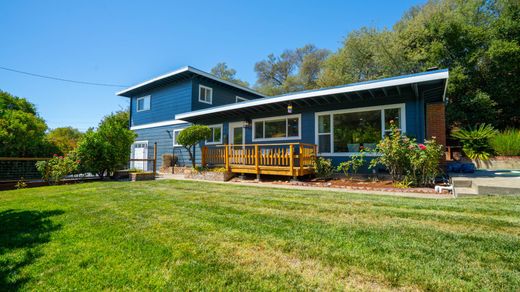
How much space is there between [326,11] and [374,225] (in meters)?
16.3

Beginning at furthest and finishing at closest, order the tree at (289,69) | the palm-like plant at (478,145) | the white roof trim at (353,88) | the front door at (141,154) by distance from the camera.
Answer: the tree at (289,69)
the front door at (141,154)
the palm-like plant at (478,145)
the white roof trim at (353,88)

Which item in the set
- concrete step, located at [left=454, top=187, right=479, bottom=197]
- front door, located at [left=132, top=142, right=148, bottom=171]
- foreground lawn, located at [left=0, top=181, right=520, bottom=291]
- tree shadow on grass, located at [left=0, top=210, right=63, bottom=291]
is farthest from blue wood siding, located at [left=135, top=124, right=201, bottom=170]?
concrete step, located at [left=454, top=187, right=479, bottom=197]

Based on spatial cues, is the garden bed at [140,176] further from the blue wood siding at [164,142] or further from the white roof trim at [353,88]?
the white roof trim at [353,88]

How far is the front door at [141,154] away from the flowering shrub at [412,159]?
13.1 m

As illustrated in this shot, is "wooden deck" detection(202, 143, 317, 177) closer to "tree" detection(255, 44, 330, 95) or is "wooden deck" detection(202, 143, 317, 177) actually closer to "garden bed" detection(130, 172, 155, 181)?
"garden bed" detection(130, 172, 155, 181)

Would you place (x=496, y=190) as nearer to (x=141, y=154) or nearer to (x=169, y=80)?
(x=169, y=80)

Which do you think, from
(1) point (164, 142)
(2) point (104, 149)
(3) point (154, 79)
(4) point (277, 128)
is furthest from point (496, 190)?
(3) point (154, 79)

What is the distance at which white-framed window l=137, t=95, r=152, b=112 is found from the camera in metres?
15.3

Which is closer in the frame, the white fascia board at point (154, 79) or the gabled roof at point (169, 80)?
the white fascia board at point (154, 79)

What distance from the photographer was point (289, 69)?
31781 mm

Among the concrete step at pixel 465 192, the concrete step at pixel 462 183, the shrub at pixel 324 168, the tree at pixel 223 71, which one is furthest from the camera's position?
the tree at pixel 223 71

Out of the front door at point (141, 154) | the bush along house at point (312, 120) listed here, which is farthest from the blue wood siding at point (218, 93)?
the front door at point (141, 154)

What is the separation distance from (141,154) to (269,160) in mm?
10296

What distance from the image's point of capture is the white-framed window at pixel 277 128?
9336 mm
